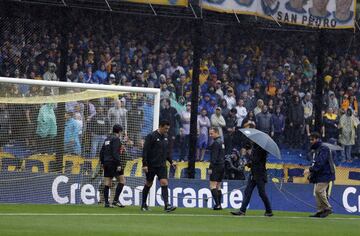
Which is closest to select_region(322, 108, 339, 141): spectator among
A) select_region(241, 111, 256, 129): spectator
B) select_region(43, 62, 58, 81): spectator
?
select_region(241, 111, 256, 129): spectator

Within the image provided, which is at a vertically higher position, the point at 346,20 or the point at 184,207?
the point at 346,20

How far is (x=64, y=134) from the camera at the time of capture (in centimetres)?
2570

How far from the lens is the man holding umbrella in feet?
75.0

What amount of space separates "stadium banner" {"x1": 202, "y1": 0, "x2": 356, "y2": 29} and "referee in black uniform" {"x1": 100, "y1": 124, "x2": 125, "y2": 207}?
7.21 metres

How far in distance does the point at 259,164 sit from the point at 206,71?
29.3ft

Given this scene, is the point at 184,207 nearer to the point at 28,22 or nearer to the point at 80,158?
the point at 80,158

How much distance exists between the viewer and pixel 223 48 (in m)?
33.2

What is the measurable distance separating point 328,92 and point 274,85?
1665 millimetres

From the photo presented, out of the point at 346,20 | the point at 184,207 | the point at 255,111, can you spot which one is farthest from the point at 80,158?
the point at 346,20

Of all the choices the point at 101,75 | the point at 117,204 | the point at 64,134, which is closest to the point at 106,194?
the point at 117,204

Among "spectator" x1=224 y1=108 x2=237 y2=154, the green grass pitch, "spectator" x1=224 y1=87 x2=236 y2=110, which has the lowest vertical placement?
the green grass pitch

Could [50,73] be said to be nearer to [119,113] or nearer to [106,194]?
[119,113]

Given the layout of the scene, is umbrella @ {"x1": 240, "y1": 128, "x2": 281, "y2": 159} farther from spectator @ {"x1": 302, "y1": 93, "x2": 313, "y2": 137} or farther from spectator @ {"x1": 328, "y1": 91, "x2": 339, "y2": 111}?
spectator @ {"x1": 328, "y1": 91, "x2": 339, "y2": 111}

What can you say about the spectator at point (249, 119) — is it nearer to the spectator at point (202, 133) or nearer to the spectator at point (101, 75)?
the spectator at point (202, 133)
